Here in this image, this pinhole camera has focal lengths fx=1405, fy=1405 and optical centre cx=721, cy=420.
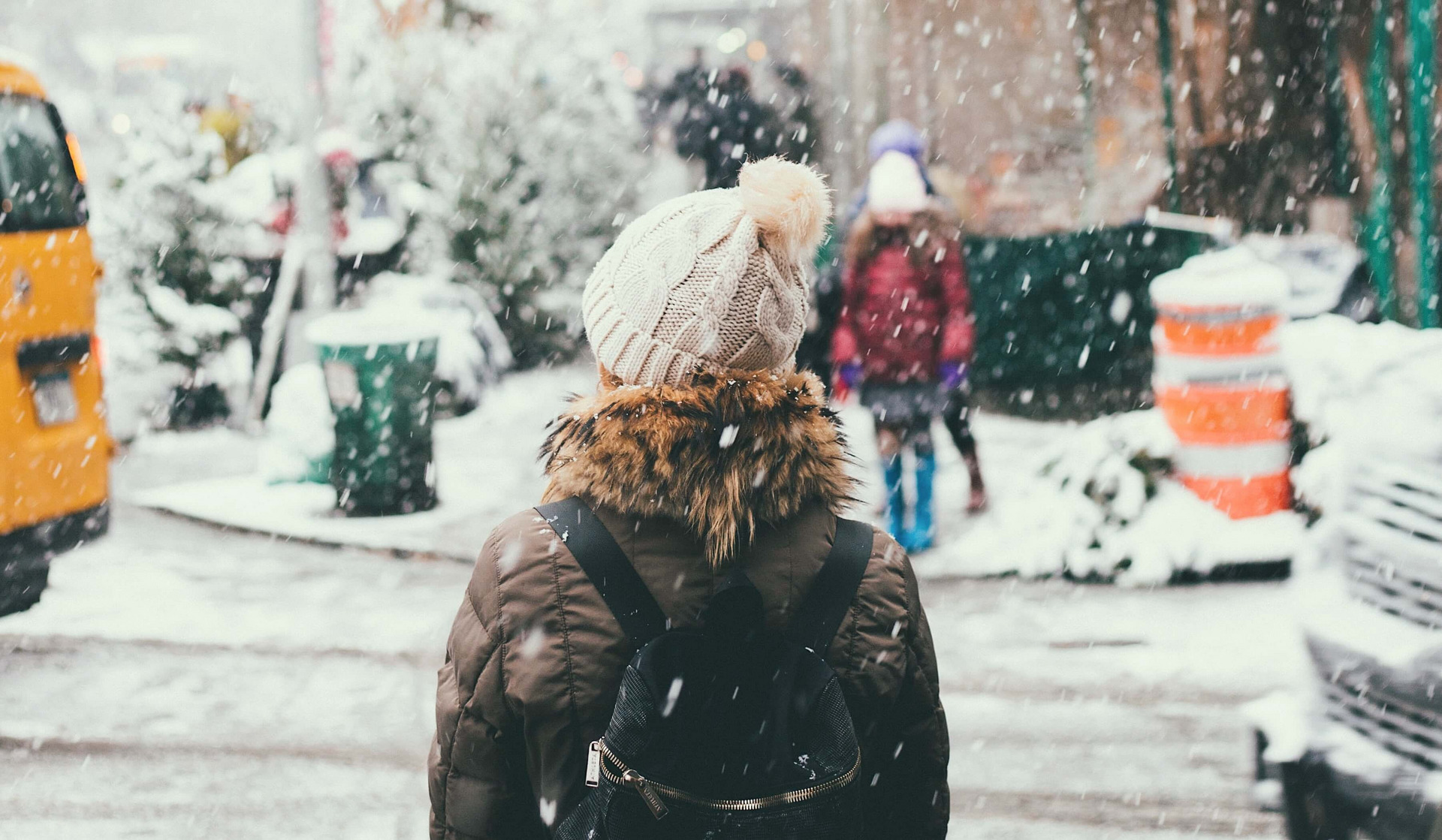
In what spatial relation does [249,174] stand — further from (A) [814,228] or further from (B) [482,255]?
(A) [814,228]

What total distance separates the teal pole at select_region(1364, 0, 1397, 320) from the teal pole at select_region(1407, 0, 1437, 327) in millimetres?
414

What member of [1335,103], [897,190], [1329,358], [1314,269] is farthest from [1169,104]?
[897,190]

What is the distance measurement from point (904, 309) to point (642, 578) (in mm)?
4948

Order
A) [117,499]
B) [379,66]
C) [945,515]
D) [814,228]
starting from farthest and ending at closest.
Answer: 1. [379,66]
2. [117,499]
3. [945,515]
4. [814,228]

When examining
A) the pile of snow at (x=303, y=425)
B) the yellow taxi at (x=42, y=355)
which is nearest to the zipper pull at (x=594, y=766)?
the yellow taxi at (x=42, y=355)

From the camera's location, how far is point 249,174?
11.2m

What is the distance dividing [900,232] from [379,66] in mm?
9106

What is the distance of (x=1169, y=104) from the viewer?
1045cm

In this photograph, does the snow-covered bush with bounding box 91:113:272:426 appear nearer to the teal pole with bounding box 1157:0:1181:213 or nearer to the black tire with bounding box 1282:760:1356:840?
the teal pole with bounding box 1157:0:1181:213

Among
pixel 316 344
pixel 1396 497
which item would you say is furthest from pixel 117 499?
pixel 1396 497

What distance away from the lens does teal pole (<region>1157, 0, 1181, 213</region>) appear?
1038 centimetres

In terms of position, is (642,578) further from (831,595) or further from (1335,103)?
(1335,103)

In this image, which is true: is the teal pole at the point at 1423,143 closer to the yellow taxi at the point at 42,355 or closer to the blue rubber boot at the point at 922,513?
the blue rubber boot at the point at 922,513

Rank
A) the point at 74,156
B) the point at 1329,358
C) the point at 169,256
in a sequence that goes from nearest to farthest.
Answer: the point at 74,156 < the point at 1329,358 < the point at 169,256
